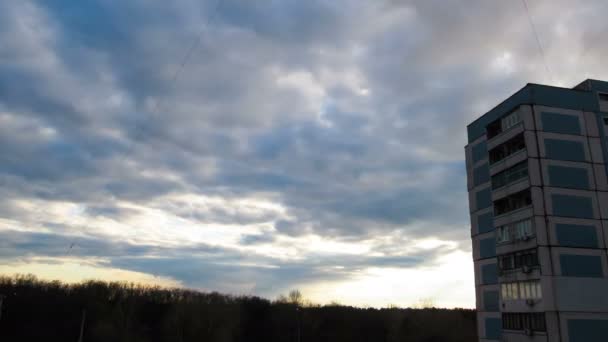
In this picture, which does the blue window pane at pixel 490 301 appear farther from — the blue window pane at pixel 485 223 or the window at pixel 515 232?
the blue window pane at pixel 485 223

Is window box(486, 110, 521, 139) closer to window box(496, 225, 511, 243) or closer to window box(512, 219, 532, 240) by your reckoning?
window box(512, 219, 532, 240)

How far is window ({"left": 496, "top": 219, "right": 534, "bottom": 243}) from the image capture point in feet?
161

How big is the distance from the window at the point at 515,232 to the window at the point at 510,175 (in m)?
5.05

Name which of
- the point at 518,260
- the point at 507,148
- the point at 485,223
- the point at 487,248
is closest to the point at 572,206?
the point at 518,260

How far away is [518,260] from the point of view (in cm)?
5003

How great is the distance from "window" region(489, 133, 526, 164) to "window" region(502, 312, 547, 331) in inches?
709

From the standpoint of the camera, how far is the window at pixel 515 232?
161 ft

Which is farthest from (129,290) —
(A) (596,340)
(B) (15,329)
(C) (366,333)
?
(A) (596,340)

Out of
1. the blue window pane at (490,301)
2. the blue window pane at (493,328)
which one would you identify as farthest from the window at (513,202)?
the blue window pane at (493,328)

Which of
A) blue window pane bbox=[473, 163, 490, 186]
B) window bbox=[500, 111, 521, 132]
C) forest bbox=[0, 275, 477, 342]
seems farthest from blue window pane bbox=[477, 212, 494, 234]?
forest bbox=[0, 275, 477, 342]

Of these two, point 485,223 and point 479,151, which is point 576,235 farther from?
point 479,151

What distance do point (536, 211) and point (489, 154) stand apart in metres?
11.0

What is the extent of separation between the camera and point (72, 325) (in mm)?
111062

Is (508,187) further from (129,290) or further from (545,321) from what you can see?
(129,290)
